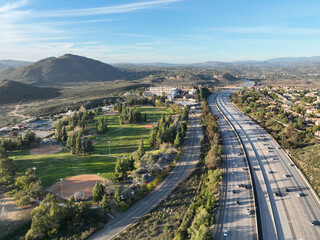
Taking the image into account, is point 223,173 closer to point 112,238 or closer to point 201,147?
point 201,147

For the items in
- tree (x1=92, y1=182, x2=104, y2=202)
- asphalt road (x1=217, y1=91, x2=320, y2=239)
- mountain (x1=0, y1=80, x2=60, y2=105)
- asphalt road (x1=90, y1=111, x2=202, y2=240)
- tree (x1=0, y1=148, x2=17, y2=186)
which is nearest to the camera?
asphalt road (x1=217, y1=91, x2=320, y2=239)

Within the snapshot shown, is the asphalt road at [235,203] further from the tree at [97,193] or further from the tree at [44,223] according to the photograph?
the tree at [44,223]

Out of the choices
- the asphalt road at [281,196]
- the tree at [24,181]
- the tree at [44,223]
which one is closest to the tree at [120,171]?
the tree at [44,223]

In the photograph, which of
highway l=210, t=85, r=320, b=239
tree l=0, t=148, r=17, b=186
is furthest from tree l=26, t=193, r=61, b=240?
highway l=210, t=85, r=320, b=239

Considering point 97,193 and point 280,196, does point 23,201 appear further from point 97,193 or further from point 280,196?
point 280,196

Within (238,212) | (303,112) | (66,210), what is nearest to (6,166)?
(66,210)

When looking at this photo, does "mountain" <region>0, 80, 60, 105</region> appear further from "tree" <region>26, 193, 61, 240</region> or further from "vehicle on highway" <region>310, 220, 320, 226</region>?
"vehicle on highway" <region>310, 220, 320, 226</region>

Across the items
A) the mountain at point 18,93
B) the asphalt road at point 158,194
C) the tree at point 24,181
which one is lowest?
the asphalt road at point 158,194
